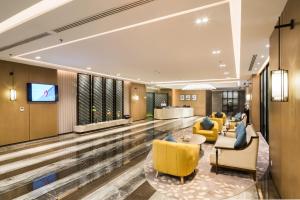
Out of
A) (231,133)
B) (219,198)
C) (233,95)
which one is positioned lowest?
(219,198)

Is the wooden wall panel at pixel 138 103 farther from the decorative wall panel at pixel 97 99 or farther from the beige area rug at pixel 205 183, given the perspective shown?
the beige area rug at pixel 205 183

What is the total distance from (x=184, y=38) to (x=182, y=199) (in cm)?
314

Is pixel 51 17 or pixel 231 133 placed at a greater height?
pixel 51 17

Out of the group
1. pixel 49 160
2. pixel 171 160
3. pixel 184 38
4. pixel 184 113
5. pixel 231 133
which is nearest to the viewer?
pixel 171 160

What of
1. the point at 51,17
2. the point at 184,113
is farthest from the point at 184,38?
the point at 184,113

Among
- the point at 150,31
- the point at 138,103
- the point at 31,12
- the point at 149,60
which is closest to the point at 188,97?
the point at 138,103

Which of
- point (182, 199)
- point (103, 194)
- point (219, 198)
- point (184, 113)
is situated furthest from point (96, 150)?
point (184, 113)

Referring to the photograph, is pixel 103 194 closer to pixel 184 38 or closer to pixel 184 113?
pixel 184 38

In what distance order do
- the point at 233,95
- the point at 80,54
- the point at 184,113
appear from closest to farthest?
the point at 80,54
the point at 184,113
the point at 233,95

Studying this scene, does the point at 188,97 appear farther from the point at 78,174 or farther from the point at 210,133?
the point at 78,174

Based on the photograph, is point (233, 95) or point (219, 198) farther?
point (233, 95)

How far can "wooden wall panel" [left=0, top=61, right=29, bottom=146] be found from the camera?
6.09m

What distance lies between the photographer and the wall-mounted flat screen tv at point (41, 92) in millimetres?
6795

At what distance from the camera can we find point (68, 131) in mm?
8555
